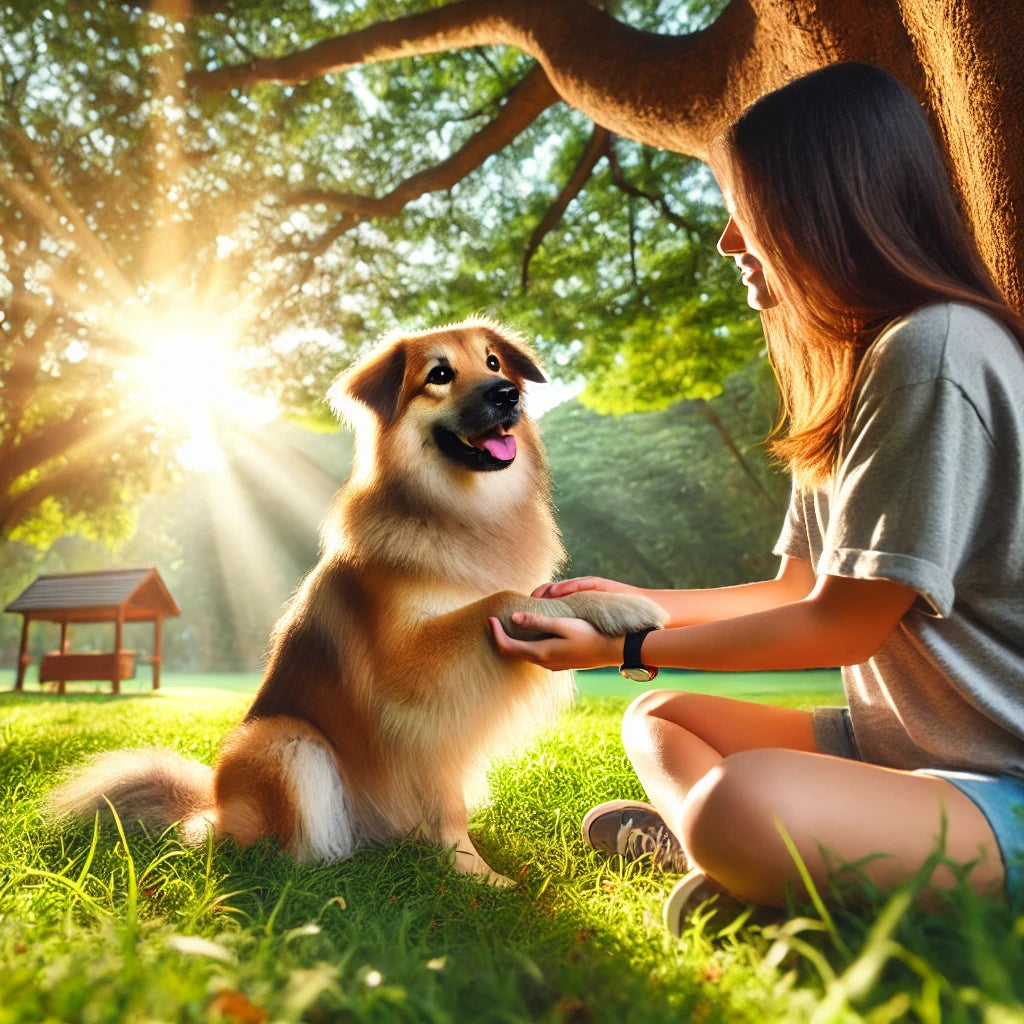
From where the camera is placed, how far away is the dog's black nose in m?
2.66

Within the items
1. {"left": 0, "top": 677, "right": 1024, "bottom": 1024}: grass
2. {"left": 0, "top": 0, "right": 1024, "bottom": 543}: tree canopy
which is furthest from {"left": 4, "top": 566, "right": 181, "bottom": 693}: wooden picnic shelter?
{"left": 0, "top": 677, "right": 1024, "bottom": 1024}: grass

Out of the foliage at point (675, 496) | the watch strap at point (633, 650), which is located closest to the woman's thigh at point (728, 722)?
the watch strap at point (633, 650)

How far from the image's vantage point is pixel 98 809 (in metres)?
2.72

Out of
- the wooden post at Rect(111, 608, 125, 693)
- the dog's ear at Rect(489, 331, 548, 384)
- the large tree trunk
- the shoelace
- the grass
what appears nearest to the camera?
the grass

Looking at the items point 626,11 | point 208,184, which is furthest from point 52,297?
point 626,11

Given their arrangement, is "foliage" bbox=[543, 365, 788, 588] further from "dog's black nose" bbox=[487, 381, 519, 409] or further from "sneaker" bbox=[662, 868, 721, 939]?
"sneaker" bbox=[662, 868, 721, 939]

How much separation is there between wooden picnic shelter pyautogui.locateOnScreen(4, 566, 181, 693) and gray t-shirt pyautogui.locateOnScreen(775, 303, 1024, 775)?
1369 centimetres

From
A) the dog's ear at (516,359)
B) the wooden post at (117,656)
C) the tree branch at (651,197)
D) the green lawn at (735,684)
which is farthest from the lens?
the wooden post at (117,656)

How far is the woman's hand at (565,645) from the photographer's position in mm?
2133

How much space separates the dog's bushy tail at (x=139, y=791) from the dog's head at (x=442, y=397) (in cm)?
131

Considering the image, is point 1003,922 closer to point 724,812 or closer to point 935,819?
point 935,819

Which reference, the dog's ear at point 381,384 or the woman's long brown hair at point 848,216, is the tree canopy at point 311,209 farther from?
the woman's long brown hair at point 848,216

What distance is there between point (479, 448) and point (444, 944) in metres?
1.45

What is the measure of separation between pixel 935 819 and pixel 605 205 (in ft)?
27.6
